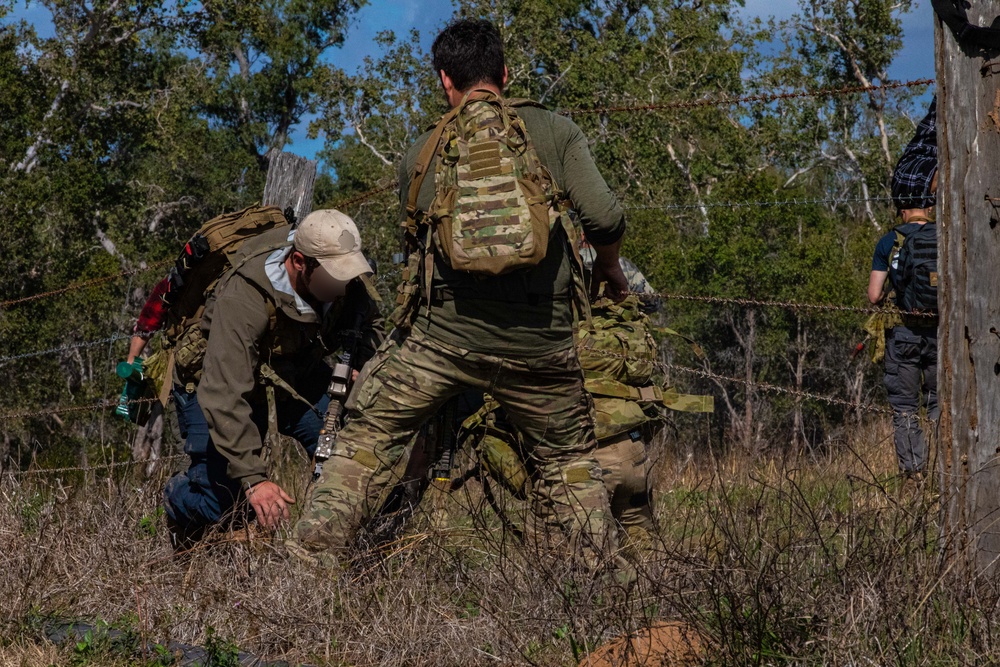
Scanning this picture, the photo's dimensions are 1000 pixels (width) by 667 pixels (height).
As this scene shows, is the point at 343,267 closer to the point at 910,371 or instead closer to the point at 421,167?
the point at 421,167

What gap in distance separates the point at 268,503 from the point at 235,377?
18.1 inches

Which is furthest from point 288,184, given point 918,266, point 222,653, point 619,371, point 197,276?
point 918,266

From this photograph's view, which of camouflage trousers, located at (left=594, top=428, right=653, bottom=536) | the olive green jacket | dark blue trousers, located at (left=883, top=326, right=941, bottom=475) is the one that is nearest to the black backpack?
dark blue trousers, located at (left=883, top=326, right=941, bottom=475)

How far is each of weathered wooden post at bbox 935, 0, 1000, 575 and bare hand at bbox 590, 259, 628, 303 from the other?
1052 millimetres

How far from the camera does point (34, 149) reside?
15.6m

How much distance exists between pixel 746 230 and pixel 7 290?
388 inches

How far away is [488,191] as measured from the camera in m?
3.45

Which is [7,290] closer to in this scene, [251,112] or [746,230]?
[746,230]

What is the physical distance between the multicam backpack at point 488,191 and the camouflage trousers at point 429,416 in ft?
1.24

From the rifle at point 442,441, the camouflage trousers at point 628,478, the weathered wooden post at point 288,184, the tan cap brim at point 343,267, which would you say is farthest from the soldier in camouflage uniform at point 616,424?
the weathered wooden post at point 288,184

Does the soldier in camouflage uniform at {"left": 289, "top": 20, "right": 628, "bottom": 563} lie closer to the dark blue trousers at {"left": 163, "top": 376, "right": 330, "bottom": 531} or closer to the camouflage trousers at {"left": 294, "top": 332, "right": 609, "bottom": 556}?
the camouflage trousers at {"left": 294, "top": 332, "right": 609, "bottom": 556}

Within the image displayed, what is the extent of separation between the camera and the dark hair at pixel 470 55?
366 centimetres

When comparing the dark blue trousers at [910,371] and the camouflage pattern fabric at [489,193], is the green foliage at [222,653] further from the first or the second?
the dark blue trousers at [910,371]

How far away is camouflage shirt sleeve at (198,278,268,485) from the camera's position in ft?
12.7
